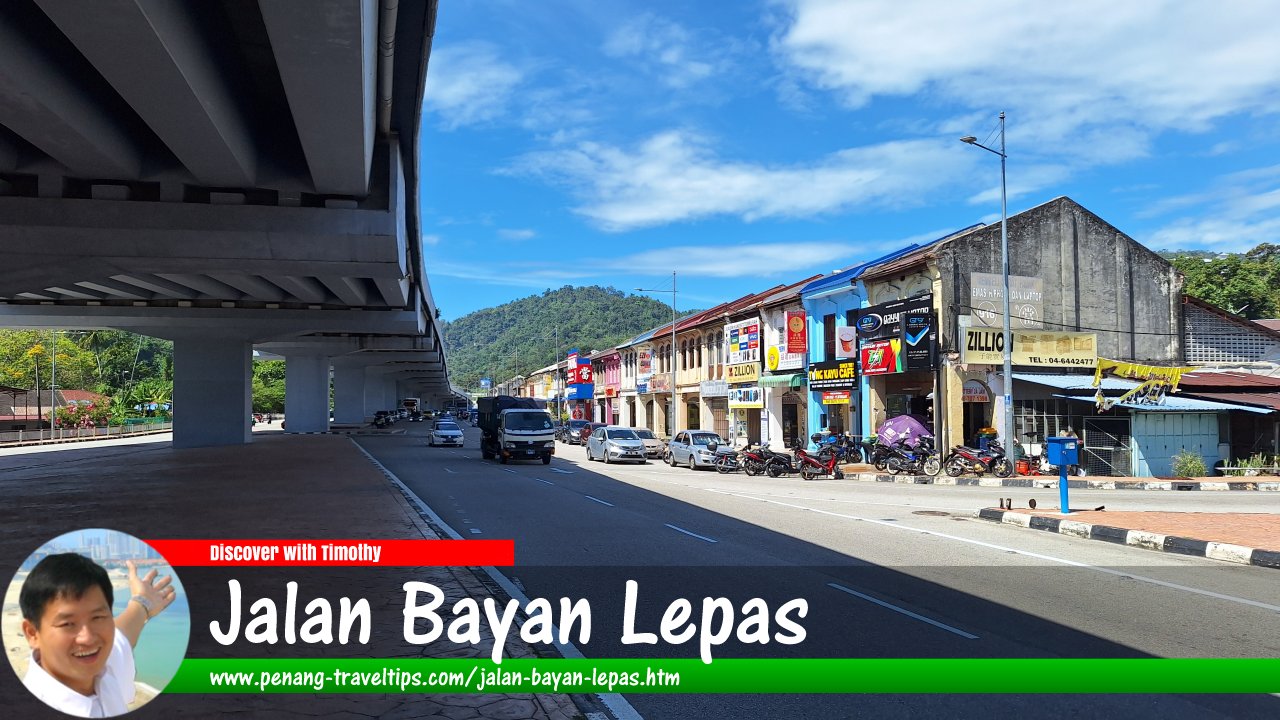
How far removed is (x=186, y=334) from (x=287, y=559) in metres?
34.4

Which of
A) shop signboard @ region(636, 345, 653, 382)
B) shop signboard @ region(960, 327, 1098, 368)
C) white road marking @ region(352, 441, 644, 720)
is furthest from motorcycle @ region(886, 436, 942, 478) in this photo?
shop signboard @ region(636, 345, 653, 382)

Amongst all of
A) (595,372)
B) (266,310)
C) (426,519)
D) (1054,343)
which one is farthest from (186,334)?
(595,372)

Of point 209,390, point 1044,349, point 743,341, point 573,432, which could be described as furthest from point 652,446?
point 209,390

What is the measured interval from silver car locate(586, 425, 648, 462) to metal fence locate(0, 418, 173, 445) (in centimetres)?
3995

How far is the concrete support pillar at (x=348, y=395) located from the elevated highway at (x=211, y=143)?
4747 centimetres

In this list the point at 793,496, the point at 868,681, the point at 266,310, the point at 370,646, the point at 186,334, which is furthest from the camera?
the point at 186,334

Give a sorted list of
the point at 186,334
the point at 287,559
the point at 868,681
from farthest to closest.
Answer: the point at 186,334 < the point at 287,559 < the point at 868,681

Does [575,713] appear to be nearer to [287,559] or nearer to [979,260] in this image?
[287,559]

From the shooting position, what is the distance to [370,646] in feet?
21.6

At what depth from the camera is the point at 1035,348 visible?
30375 mm

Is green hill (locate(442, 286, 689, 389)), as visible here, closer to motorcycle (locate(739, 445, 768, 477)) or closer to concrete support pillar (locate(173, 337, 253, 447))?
concrete support pillar (locate(173, 337, 253, 447))

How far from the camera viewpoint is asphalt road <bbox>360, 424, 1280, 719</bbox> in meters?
5.80

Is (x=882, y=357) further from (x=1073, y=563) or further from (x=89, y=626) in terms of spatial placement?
(x=89, y=626)

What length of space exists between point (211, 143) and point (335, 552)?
A: 691cm
